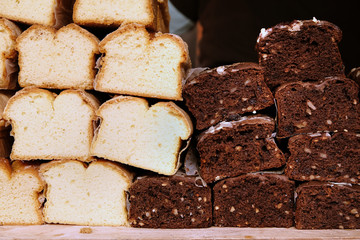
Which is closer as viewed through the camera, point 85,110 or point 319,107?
point 319,107

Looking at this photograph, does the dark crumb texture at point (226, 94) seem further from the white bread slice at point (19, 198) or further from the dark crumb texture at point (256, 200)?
the white bread slice at point (19, 198)

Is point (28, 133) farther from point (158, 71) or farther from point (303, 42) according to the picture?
point (303, 42)

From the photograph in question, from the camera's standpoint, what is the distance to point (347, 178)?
245cm

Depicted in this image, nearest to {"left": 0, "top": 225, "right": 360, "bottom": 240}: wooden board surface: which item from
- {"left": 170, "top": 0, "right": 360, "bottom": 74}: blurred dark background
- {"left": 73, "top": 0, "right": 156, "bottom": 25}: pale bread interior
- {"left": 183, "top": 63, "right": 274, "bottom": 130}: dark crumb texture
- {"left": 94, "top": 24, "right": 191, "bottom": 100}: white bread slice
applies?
{"left": 183, "top": 63, "right": 274, "bottom": 130}: dark crumb texture

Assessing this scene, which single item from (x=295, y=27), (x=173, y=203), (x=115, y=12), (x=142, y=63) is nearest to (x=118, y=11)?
(x=115, y=12)

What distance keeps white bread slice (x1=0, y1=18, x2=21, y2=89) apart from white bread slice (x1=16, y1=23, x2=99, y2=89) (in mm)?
72

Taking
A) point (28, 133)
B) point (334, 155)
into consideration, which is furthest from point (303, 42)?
point (28, 133)

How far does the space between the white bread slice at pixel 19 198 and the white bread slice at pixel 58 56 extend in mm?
781

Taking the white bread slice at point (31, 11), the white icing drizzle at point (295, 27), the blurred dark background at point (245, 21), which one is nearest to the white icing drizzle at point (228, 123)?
the white icing drizzle at point (295, 27)

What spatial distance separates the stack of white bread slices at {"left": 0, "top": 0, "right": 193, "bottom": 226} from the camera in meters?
2.52

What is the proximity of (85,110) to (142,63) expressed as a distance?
602 millimetres

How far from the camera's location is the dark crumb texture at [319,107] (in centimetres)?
241

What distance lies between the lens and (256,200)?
8.28ft

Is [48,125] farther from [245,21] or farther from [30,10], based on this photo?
[245,21]
